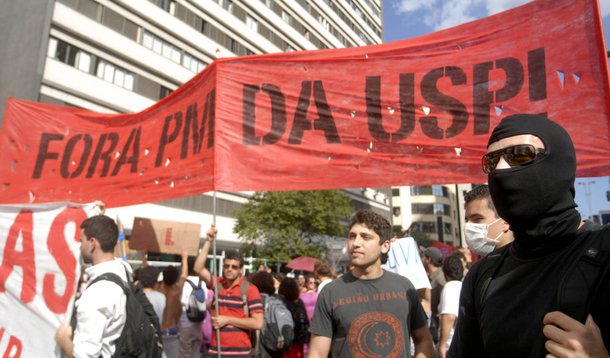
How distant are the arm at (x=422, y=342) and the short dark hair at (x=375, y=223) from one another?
23.1 inches

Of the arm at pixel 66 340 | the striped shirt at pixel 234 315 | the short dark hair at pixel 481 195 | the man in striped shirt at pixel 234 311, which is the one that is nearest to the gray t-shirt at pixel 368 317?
the short dark hair at pixel 481 195

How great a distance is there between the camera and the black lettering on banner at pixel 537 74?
3115mm

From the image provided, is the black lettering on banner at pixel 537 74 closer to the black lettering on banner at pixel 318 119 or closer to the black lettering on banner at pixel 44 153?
the black lettering on banner at pixel 318 119

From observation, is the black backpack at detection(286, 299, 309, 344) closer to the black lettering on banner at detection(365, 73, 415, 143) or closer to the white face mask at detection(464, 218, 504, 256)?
the black lettering on banner at detection(365, 73, 415, 143)

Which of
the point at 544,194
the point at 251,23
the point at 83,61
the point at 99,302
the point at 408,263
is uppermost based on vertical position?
the point at 251,23

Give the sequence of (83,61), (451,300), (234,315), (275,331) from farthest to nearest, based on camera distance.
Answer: (83,61)
(275,331)
(234,315)
(451,300)

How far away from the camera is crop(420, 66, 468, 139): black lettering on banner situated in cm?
337

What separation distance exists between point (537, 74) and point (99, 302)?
319cm

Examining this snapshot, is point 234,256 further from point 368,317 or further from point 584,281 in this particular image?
point 584,281

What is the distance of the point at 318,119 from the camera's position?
12.6 ft

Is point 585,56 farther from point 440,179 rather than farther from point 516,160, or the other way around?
point 516,160

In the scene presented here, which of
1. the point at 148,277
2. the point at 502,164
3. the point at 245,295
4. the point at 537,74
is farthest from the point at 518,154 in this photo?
the point at 148,277

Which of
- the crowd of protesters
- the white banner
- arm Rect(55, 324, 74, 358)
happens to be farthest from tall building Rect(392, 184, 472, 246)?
arm Rect(55, 324, 74, 358)

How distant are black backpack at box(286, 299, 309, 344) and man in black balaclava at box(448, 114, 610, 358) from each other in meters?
4.31
